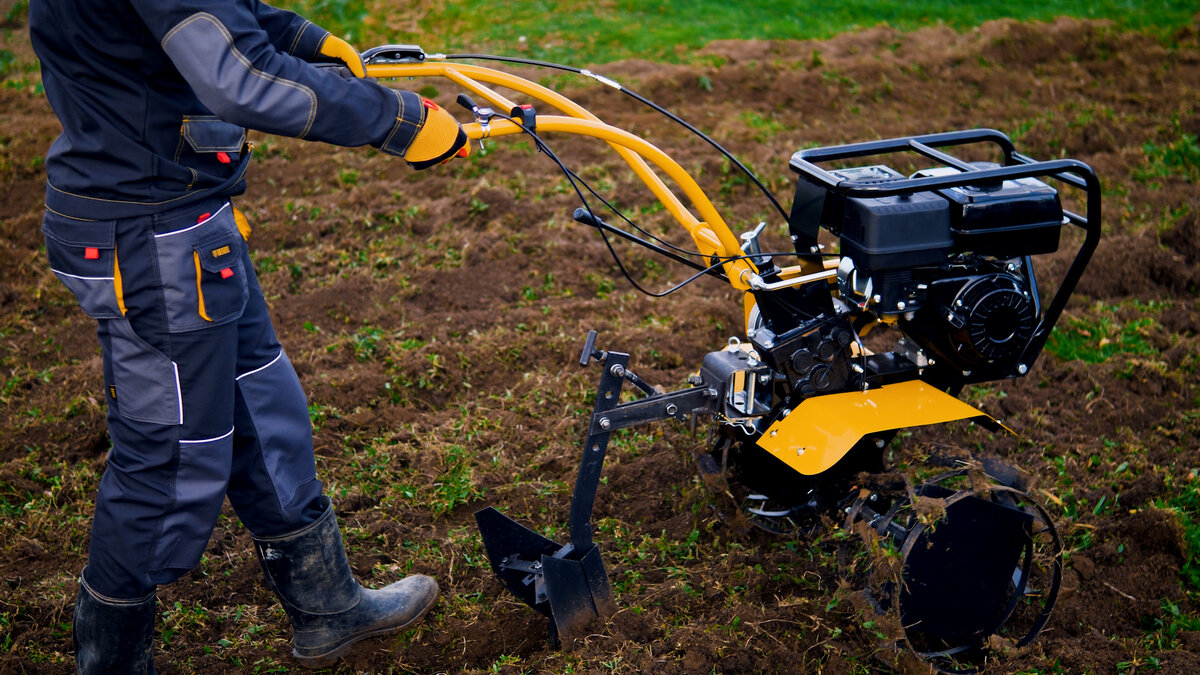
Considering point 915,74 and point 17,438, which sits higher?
point 915,74

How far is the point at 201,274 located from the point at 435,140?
0.72 metres

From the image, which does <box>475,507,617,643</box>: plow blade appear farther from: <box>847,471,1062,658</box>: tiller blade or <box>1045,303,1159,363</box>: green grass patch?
<box>1045,303,1159,363</box>: green grass patch

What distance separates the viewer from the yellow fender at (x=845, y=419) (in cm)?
291

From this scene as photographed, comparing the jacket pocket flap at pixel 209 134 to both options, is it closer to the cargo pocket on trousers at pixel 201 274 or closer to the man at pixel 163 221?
the man at pixel 163 221

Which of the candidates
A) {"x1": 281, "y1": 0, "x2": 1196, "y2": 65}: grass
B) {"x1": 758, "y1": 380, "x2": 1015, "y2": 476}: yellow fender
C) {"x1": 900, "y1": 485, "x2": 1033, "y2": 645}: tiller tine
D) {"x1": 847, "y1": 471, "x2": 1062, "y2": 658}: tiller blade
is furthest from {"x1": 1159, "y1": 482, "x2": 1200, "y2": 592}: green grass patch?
{"x1": 281, "y1": 0, "x2": 1196, "y2": 65}: grass

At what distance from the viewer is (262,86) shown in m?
2.35

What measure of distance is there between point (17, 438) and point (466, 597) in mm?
2286

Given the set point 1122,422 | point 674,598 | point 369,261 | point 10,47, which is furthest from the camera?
point 10,47

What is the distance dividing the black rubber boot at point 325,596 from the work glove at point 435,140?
1.20 meters

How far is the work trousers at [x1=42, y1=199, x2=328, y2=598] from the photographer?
2.51 meters

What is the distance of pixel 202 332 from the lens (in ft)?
8.41

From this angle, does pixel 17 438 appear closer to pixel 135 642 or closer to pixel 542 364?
pixel 135 642

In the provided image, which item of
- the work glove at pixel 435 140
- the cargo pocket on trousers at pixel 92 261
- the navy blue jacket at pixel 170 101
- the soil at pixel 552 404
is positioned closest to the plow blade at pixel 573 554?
the soil at pixel 552 404

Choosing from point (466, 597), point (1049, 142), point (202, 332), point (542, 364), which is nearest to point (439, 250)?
point (542, 364)
